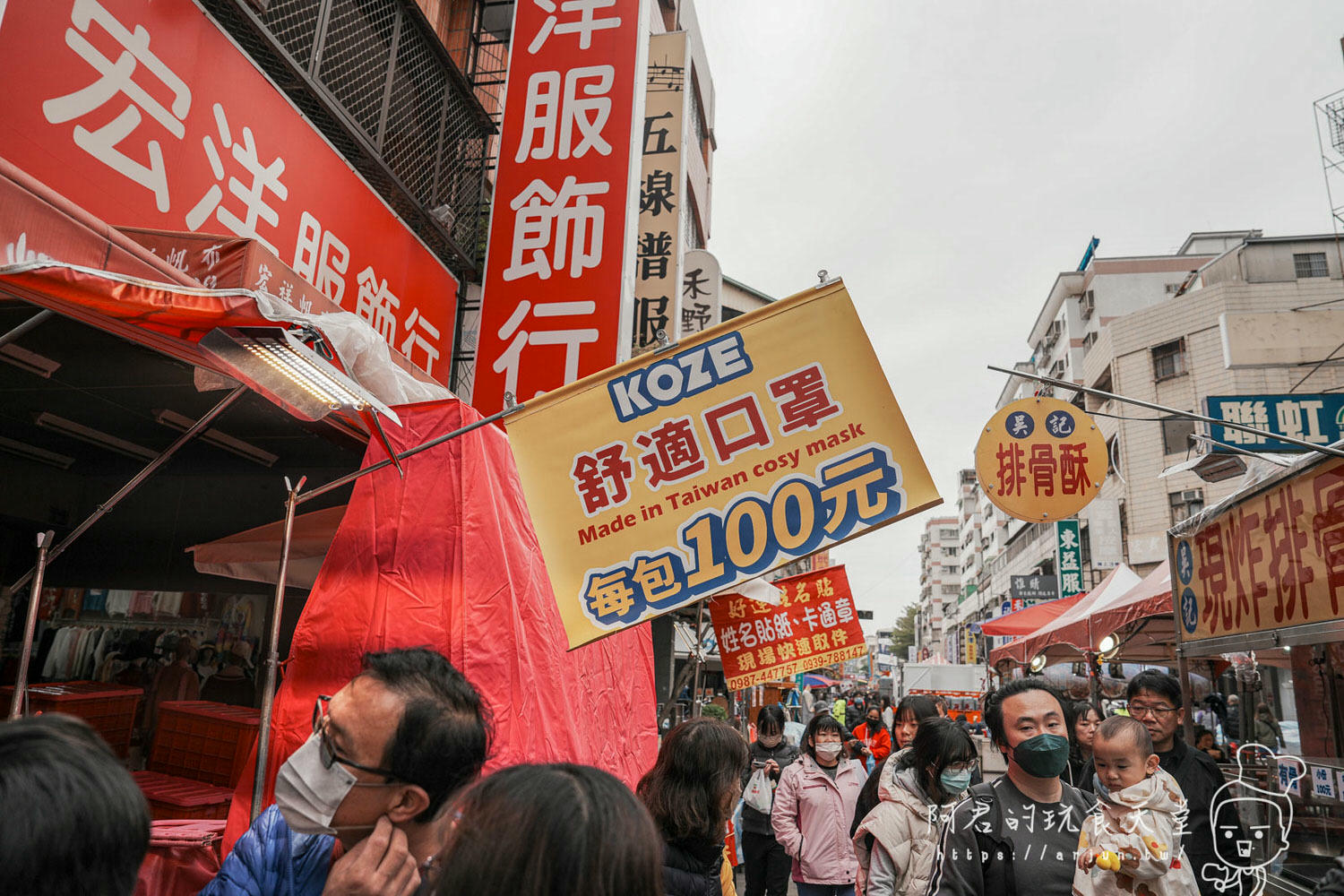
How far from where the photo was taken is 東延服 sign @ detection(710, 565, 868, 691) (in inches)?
352

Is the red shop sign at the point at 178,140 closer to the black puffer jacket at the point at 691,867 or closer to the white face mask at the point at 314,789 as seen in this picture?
the white face mask at the point at 314,789

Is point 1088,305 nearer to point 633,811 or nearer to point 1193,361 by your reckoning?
point 1193,361

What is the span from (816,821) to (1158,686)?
265cm

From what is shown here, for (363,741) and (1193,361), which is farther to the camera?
(1193,361)

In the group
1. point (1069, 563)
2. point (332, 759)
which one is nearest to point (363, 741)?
point (332, 759)

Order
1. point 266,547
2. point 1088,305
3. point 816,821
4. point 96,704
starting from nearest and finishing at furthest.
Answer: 1. point 96,704
2. point 266,547
3. point 816,821
4. point 1088,305

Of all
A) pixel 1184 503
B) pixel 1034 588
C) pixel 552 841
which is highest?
pixel 1184 503

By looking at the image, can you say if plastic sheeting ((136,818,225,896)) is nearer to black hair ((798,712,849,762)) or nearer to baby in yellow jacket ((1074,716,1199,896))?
baby in yellow jacket ((1074,716,1199,896))

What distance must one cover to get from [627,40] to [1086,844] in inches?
284

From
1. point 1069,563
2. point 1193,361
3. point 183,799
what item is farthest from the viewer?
point 1069,563

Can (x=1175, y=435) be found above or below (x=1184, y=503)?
above

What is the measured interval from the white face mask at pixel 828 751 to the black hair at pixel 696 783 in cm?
358

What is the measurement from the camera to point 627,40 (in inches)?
294

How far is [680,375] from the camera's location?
11.2 feet
